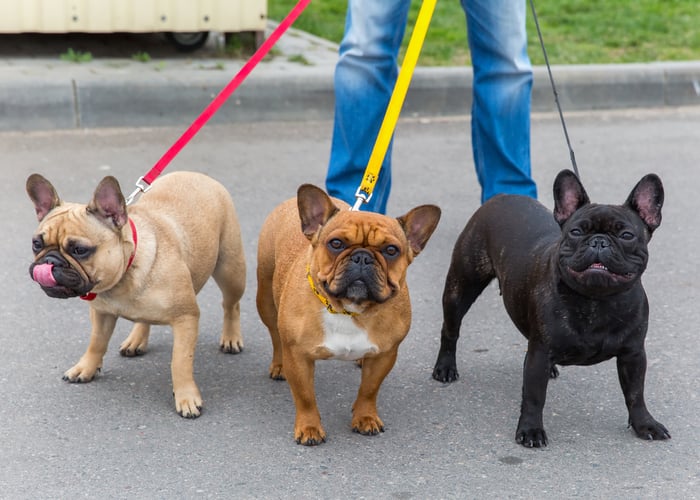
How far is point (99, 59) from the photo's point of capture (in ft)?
30.2

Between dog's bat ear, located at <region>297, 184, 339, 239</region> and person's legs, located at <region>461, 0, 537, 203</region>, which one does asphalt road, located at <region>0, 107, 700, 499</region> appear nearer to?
person's legs, located at <region>461, 0, 537, 203</region>

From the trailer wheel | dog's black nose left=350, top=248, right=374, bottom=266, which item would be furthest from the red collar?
the trailer wheel

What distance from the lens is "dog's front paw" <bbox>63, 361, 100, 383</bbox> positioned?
438 centimetres

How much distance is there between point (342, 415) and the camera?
4.15m

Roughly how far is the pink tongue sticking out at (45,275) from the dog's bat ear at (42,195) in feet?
0.95

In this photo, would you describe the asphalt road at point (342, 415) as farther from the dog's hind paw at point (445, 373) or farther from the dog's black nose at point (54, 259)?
the dog's black nose at point (54, 259)

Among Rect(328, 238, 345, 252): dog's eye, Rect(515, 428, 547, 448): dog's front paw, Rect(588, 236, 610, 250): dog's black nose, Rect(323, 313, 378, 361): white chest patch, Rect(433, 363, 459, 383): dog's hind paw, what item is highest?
Rect(588, 236, 610, 250): dog's black nose

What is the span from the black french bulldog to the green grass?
5453 millimetres

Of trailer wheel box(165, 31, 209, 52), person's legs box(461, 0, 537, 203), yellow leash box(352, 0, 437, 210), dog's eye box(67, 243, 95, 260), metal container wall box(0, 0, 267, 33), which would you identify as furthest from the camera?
trailer wheel box(165, 31, 209, 52)

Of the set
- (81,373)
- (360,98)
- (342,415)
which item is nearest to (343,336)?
(342,415)

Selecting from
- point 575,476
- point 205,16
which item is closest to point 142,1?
point 205,16

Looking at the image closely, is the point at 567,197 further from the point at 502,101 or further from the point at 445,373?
the point at 502,101

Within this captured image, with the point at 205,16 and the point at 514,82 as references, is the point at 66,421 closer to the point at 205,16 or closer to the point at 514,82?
the point at 514,82

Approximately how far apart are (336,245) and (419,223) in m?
0.33
